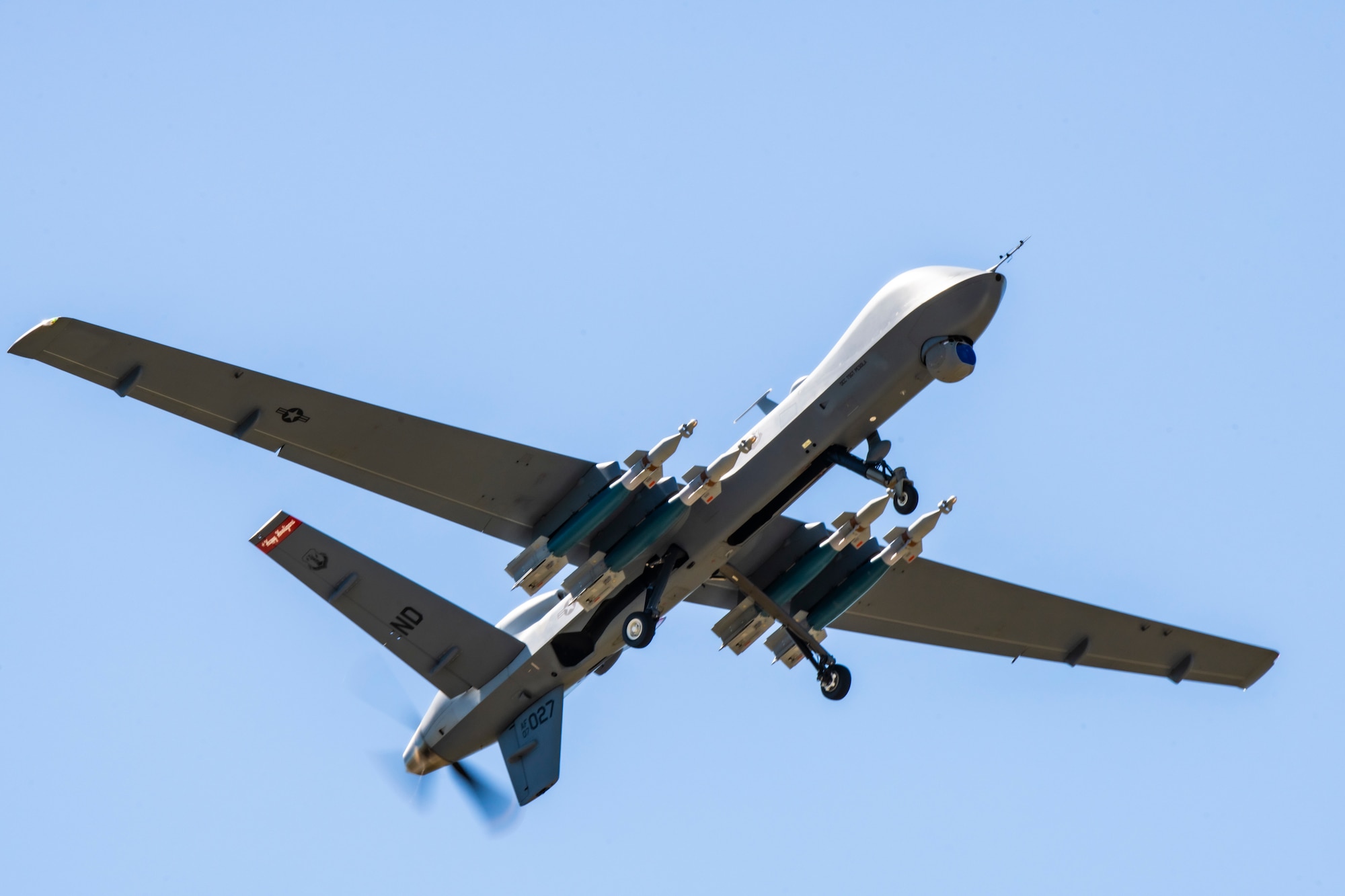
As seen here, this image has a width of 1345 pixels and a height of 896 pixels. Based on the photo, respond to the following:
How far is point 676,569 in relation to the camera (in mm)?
23562

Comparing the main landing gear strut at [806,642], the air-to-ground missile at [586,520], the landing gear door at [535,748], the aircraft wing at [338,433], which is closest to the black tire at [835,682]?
the main landing gear strut at [806,642]

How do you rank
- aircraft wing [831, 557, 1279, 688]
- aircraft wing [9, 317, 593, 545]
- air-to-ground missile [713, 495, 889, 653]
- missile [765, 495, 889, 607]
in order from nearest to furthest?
1. aircraft wing [9, 317, 593, 545]
2. missile [765, 495, 889, 607]
3. air-to-ground missile [713, 495, 889, 653]
4. aircraft wing [831, 557, 1279, 688]

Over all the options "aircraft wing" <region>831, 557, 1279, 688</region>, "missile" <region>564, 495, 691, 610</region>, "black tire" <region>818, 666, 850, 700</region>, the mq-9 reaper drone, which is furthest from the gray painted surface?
"aircraft wing" <region>831, 557, 1279, 688</region>

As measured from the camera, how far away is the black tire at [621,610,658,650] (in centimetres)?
2323

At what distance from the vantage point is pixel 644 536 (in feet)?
74.6

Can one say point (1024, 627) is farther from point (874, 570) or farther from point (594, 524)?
point (594, 524)

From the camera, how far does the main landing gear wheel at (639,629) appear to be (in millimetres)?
23234

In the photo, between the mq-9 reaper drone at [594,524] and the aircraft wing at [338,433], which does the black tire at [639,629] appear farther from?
the aircraft wing at [338,433]

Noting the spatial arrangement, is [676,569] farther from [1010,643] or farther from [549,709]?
[1010,643]

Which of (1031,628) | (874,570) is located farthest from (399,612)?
(1031,628)

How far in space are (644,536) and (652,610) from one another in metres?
1.29

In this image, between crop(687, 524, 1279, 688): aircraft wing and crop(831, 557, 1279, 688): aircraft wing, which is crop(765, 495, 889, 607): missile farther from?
crop(831, 557, 1279, 688): aircraft wing

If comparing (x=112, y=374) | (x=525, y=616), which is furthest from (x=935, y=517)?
(x=112, y=374)

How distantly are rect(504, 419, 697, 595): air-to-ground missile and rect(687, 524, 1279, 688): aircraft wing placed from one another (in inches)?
182
